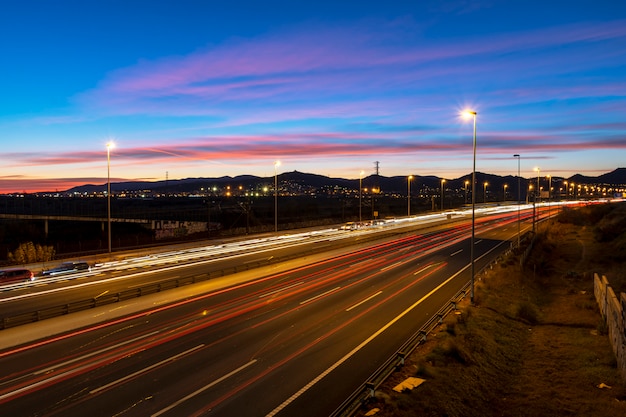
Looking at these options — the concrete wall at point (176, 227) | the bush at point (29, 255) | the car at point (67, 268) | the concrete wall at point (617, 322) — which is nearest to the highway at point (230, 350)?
the car at point (67, 268)

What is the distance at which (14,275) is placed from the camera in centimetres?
2923

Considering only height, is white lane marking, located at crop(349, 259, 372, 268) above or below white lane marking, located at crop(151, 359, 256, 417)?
above

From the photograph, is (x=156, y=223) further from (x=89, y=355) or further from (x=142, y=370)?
(x=142, y=370)

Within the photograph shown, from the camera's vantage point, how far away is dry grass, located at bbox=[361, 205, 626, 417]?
1373 centimetres

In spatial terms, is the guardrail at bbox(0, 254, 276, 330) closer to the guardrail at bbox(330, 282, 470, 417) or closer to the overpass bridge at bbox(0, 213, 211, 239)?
the guardrail at bbox(330, 282, 470, 417)

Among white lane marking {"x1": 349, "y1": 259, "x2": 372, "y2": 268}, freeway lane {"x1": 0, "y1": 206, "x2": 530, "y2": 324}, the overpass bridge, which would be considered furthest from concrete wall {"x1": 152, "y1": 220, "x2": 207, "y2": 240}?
white lane marking {"x1": 349, "y1": 259, "x2": 372, "y2": 268}

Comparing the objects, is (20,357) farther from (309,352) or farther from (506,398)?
(506,398)

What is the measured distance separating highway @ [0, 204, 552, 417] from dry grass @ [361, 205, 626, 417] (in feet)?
5.83

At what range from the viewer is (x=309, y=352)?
16922 millimetres

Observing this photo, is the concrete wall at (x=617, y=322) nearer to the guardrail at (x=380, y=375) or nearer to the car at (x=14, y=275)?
the guardrail at (x=380, y=375)

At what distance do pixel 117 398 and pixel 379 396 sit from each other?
7.79 meters

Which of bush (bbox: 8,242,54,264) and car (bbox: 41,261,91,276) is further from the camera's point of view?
bush (bbox: 8,242,54,264)

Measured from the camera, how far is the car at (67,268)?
104 ft

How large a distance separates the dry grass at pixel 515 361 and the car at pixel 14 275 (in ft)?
87.5
